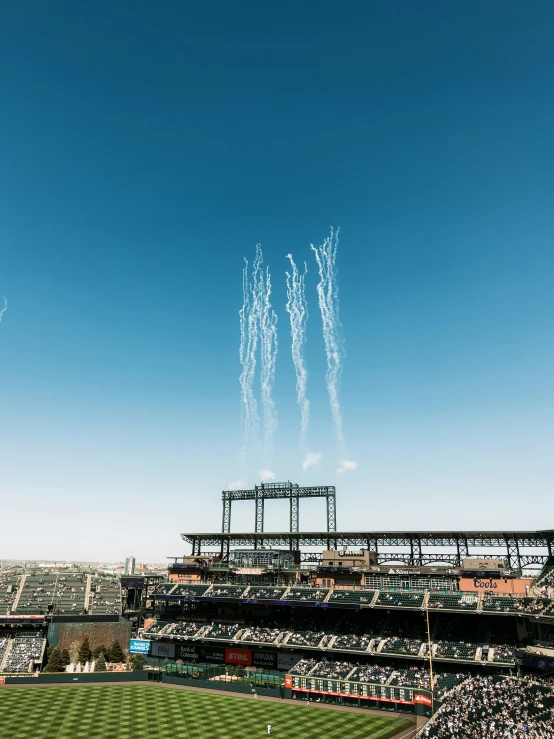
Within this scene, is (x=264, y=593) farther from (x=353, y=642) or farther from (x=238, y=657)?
(x=353, y=642)

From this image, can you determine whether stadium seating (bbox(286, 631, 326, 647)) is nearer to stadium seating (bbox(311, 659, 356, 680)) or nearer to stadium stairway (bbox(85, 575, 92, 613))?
stadium seating (bbox(311, 659, 356, 680))

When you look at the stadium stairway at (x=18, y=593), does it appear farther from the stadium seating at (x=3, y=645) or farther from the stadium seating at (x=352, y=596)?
the stadium seating at (x=352, y=596)

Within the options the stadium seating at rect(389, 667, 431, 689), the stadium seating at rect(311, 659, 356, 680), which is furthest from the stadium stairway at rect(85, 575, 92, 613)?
the stadium seating at rect(389, 667, 431, 689)

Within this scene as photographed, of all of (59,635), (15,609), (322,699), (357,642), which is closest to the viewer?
(322,699)

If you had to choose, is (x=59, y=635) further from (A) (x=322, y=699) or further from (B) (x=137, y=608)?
(A) (x=322, y=699)

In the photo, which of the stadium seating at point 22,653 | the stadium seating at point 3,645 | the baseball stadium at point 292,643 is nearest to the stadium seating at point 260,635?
the baseball stadium at point 292,643

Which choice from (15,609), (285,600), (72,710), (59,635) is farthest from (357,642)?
(15,609)
